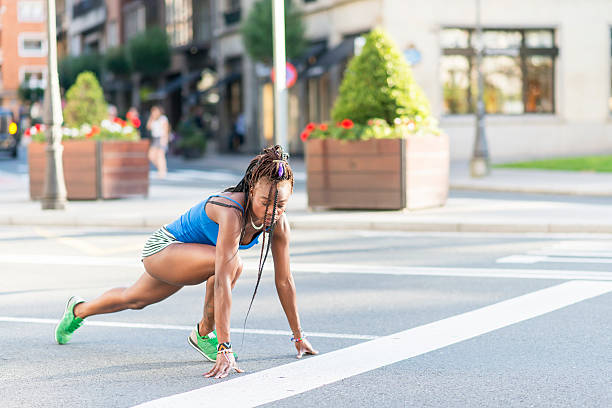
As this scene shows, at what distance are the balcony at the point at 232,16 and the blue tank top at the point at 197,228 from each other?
37004mm

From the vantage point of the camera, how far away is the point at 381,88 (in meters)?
15.2

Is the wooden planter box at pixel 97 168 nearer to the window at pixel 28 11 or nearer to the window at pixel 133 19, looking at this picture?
the window at pixel 133 19

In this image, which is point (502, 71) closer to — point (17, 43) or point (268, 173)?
point (268, 173)

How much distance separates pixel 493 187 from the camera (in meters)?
20.5

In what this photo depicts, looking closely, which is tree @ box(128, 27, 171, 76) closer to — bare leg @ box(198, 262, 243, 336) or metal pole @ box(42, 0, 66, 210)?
metal pole @ box(42, 0, 66, 210)

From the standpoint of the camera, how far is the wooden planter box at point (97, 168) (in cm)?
1794

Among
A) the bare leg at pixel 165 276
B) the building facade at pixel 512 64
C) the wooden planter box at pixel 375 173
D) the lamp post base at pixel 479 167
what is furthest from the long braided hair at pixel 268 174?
the building facade at pixel 512 64

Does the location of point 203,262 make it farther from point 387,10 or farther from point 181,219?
point 387,10

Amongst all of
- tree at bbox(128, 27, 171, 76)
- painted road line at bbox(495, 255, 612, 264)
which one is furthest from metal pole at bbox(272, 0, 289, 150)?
tree at bbox(128, 27, 171, 76)

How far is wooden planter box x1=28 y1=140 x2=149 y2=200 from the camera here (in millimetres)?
Answer: 17938

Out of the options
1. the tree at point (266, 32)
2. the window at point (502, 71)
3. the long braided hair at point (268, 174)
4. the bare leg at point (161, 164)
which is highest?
the tree at point (266, 32)

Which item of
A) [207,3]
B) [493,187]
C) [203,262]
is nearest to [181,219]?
[203,262]

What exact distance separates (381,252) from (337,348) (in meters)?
4.97

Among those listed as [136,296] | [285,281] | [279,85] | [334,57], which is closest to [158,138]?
[334,57]
